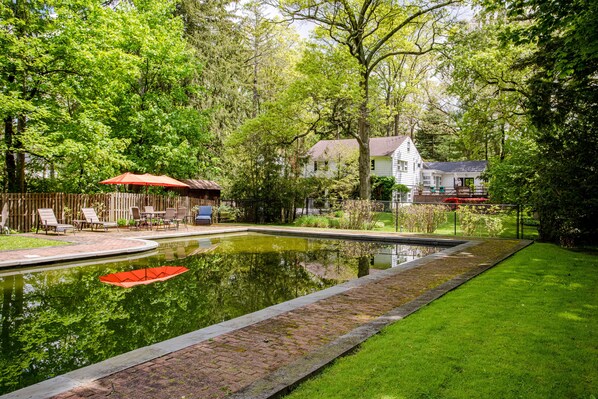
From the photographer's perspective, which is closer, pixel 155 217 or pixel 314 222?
pixel 155 217

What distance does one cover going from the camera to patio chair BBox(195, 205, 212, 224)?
22.0m

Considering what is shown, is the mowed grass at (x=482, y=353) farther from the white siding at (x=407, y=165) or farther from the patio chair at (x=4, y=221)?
the white siding at (x=407, y=165)

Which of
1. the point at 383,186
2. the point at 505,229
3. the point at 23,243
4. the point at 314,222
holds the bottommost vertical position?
Answer: the point at 505,229

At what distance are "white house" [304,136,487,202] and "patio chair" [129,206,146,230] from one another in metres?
15.2

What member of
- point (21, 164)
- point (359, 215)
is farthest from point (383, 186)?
point (21, 164)

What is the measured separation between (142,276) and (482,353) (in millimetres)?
7734

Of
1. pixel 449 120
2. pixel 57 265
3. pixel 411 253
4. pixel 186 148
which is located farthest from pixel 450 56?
pixel 449 120

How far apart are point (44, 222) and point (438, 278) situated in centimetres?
1483

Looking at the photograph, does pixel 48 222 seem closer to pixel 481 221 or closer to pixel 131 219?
pixel 131 219

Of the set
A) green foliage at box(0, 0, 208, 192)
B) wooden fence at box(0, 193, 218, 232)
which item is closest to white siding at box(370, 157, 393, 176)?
→ green foliage at box(0, 0, 208, 192)

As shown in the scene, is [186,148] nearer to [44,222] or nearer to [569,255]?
[44,222]

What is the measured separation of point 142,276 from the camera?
9406 mm

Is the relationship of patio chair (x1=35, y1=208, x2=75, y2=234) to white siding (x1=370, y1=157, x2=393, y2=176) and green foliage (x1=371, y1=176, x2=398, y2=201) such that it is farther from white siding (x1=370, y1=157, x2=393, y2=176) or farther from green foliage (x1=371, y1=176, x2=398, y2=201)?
white siding (x1=370, y1=157, x2=393, y2=176)

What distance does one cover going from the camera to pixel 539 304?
6.18 metres
